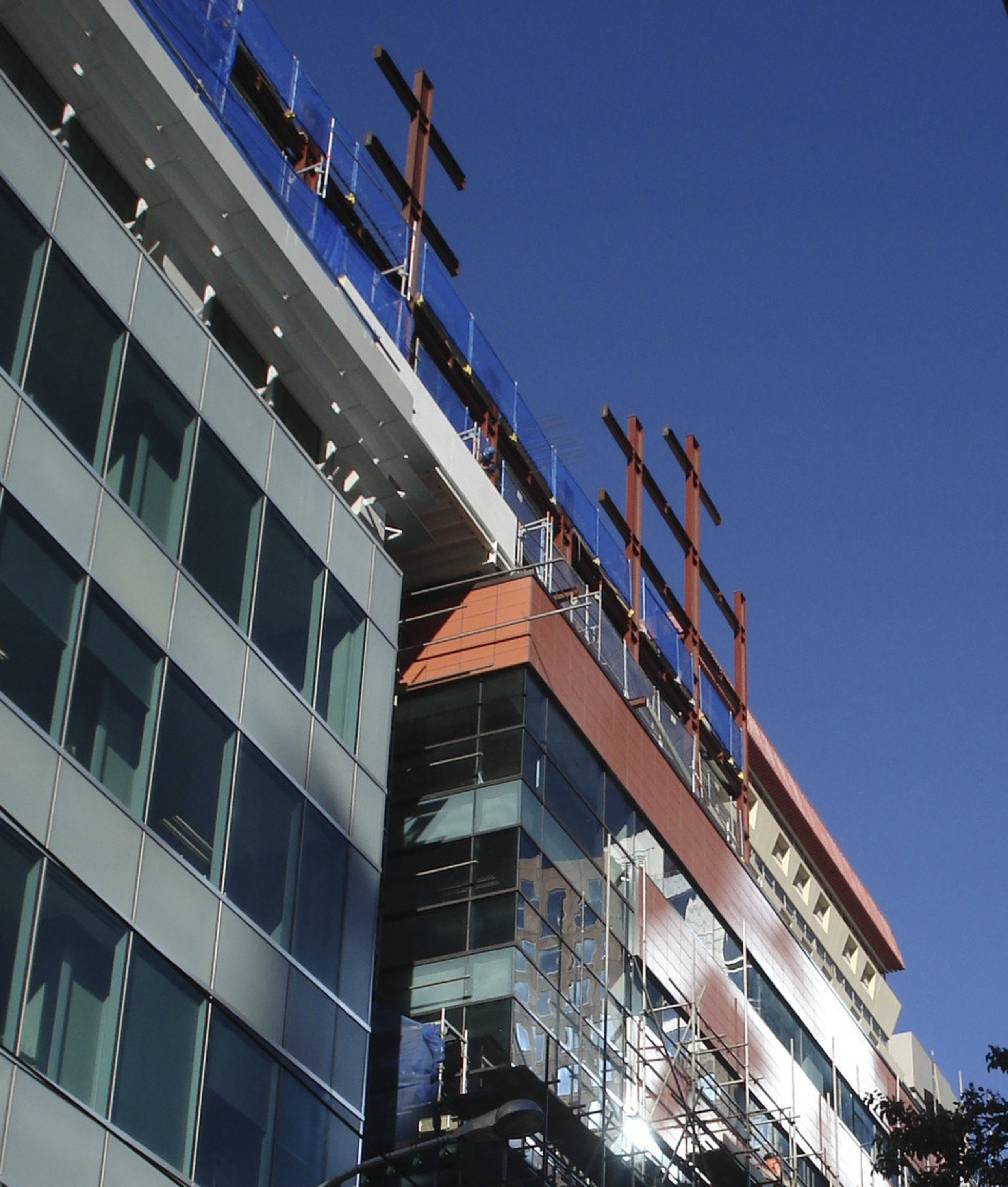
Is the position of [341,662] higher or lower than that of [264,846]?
higher

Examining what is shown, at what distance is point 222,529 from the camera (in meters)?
25.0

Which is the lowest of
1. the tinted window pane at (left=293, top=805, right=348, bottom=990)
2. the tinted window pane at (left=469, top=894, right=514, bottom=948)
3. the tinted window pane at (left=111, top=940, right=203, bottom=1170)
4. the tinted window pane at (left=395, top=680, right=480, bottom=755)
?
the tinted window pane at (left=111, top=940, right=203, bottom=1170)

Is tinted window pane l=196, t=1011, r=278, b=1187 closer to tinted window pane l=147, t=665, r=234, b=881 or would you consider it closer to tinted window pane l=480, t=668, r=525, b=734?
tinted window pane l=147, t=665, r=234, b=881

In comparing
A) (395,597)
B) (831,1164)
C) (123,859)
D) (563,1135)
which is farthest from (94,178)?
(831,1164)

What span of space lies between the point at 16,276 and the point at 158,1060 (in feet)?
28.0

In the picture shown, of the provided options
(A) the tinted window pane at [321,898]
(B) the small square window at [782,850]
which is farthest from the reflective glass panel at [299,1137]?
(B) the small square window at [782,850]

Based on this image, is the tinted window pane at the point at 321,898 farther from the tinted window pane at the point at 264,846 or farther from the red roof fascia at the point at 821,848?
the red roof fascia at the point at 821,848

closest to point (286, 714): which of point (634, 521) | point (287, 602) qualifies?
point (287, 602)

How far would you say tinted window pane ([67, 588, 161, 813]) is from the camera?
21.5 metres

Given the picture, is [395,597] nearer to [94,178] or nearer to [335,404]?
[335,404]

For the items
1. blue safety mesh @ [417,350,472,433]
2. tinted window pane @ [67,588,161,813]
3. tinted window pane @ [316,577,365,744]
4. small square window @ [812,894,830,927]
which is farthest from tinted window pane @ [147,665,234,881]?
small square window @ [812,894,830,927]

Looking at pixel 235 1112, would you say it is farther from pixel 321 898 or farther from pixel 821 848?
pixel 821 848

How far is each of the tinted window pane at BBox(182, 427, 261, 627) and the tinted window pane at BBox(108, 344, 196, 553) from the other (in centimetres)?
26

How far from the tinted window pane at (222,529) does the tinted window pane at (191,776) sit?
1582 mm
